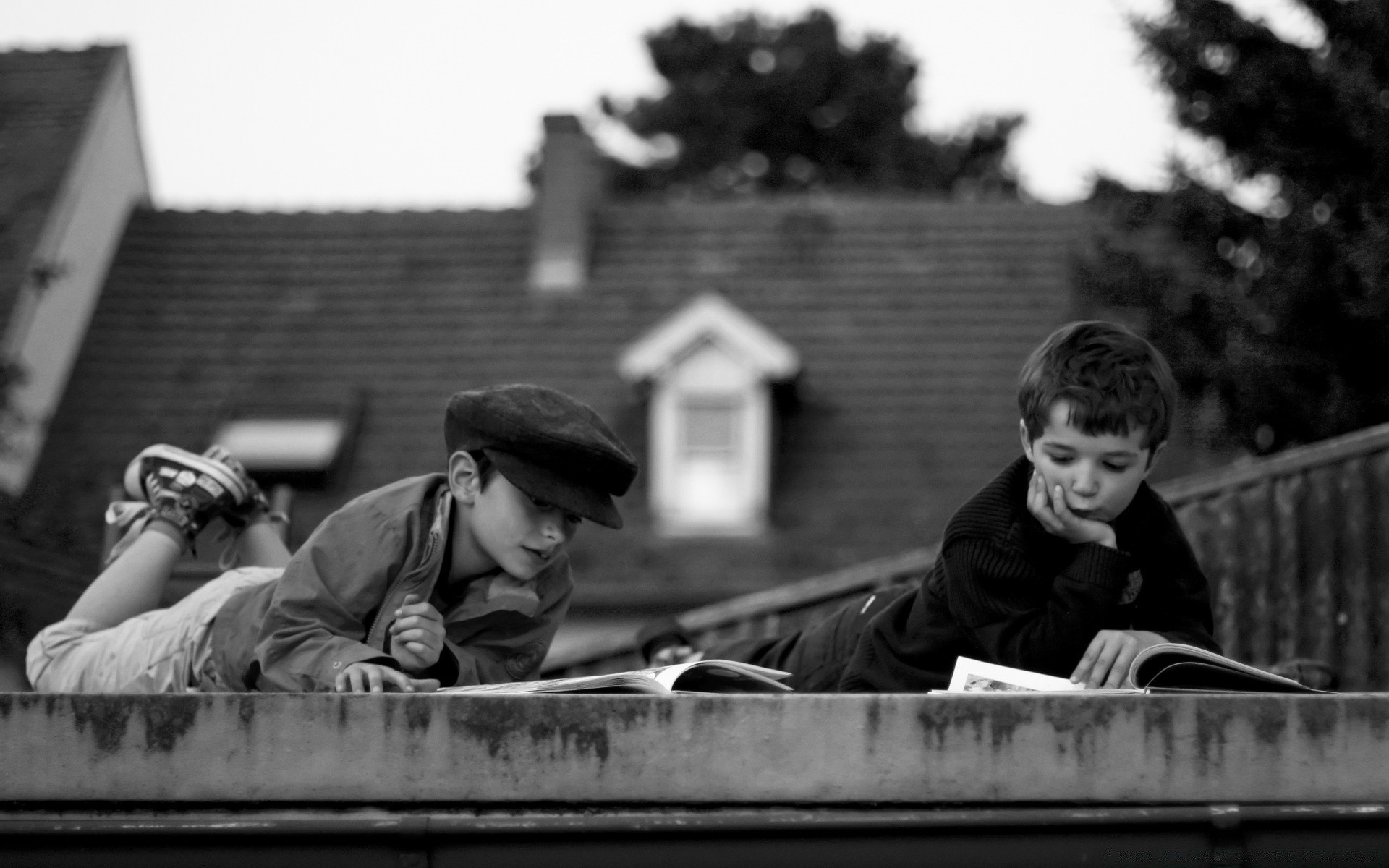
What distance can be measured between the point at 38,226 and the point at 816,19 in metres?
20.1

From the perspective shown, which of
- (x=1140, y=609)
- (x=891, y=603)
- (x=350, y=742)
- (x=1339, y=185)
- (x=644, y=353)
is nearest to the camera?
(x=350, y=742)

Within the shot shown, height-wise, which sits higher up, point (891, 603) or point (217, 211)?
point (217, 211)

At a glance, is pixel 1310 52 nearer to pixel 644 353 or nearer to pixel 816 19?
pixel 644 353

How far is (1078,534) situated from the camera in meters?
3.22

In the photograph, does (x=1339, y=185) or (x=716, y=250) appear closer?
(x=1339, y=185)

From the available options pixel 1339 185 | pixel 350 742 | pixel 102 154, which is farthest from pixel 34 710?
pixel 102 154

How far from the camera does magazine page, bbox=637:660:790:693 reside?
289 cm

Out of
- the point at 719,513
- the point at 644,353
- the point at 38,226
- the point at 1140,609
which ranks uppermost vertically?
the point at 38,226

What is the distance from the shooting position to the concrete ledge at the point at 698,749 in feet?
8.16

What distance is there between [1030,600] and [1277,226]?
6626 millimetres

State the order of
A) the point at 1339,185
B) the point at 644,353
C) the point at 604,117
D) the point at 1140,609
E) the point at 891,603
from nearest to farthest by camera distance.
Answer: the point at 1140,609, the point at 891,603, the point at 1339,185, the point at 644,353, the point at 604,117

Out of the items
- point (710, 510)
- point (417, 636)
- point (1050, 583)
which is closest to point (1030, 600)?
point (1050, 583)

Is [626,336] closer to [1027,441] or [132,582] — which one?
[132,582]

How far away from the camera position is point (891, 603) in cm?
389
